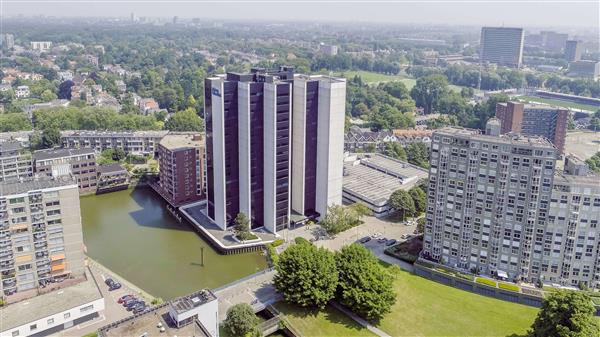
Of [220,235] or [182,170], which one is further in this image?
[182,170]

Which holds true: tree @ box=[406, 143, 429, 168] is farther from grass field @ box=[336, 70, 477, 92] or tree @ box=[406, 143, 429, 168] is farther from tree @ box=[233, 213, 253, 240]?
grass field @ box=[336, 70, 477, 92]

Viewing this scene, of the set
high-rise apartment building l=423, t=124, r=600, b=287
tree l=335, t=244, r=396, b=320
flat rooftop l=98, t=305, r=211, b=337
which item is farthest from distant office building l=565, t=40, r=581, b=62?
flat rooftop l=98, t=305, r=211, b=337

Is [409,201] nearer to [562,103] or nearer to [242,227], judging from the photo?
[242,227]

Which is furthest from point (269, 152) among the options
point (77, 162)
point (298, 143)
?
point (77, 162)

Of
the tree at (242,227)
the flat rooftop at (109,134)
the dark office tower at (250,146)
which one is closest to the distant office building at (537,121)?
the dark office tower at (250,146)

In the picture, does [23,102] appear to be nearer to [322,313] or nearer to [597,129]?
[322,313]

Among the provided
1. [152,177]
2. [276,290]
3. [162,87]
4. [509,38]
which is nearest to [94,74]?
[162,87]
